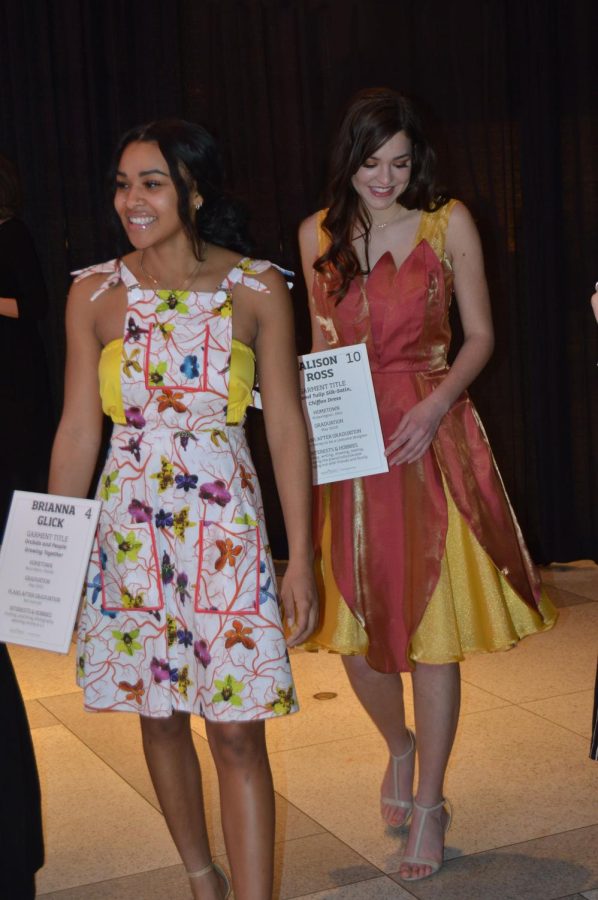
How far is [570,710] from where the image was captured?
3.62m

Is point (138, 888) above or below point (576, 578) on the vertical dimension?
below

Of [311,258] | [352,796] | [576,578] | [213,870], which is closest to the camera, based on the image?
[213,870]

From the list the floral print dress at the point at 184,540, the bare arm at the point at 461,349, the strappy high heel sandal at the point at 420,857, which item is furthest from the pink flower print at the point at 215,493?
the strappy high heel sandal at the point at 420,857

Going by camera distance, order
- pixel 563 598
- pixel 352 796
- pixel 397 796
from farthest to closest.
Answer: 1. pixel 563 598
2. pixel 352 796
3. pixel 397 796

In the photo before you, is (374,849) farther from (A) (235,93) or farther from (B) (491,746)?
(A) (235,93)

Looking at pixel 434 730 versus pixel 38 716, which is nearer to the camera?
pixel 434 730

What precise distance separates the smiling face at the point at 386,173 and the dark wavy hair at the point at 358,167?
12 mm

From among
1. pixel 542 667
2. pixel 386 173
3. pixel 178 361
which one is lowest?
pixel 542 667

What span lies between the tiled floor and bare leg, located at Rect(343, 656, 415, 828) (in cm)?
7

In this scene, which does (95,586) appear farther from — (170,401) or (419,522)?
(419,522)

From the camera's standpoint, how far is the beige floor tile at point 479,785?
282cm

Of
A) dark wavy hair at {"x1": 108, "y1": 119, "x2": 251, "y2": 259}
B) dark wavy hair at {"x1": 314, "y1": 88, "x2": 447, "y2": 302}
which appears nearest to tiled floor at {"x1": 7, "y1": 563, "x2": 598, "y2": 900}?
dark wavy hair at {"x1": 314, "y1": 88, "x2": 447, "y2": 302}

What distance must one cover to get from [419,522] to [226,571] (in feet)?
2.24

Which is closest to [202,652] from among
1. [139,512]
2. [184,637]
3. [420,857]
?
[184,637]
